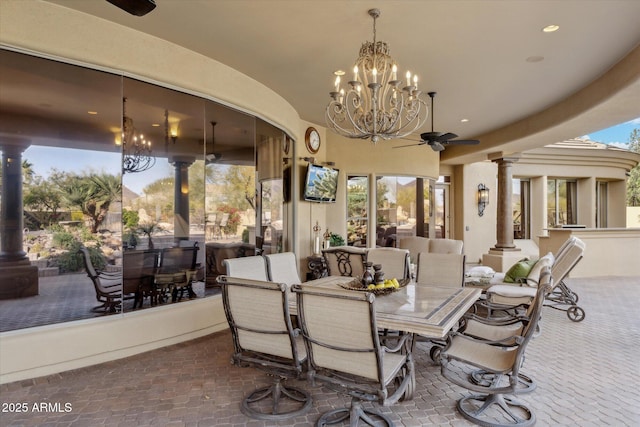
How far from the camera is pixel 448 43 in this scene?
3.87 meters

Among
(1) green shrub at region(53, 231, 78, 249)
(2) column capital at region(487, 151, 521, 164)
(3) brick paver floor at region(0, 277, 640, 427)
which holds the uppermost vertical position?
(2) column capital at region(487, 151, 521, 164)

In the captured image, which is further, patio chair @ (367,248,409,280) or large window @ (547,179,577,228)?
large window @ (547,179,577,228)

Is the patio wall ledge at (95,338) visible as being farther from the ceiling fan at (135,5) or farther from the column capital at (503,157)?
the column capital at (503,157)

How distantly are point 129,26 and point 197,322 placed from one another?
3.12 metres

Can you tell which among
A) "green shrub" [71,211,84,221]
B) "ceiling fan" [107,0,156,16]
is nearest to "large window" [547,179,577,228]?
"green shrub" [71,211,84,221]

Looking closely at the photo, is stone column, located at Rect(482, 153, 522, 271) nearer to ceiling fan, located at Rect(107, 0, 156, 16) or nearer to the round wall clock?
the round wall clock

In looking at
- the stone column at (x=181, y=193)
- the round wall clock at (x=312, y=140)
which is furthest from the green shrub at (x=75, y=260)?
the round wall clock at (x=312, y=140)

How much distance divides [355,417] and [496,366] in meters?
0.99

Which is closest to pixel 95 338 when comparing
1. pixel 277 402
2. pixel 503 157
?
pixel 277 402

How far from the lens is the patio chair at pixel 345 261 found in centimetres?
487

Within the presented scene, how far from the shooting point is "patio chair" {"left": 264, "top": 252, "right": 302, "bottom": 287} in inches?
140

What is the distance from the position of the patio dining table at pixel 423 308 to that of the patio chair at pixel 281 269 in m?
0.41

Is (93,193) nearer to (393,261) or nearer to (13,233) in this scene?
(13,233)

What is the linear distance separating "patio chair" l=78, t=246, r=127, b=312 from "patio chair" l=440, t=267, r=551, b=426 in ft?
10.2
